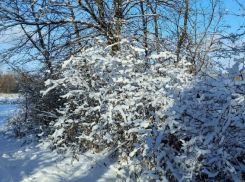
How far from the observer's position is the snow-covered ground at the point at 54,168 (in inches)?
135

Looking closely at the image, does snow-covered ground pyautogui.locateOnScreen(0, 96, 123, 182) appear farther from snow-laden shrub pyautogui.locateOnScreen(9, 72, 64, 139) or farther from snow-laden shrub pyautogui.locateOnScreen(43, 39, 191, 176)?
snow-laden shrub pyautogui.locateOnScreen(9, 72, 64, 139)

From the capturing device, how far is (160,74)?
3.91m

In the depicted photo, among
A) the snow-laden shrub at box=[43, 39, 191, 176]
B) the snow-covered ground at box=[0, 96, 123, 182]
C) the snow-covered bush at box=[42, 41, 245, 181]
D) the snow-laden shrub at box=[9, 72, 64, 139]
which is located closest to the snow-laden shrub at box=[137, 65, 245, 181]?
the snow-covered bush at box=[42, 41, 245, 181]

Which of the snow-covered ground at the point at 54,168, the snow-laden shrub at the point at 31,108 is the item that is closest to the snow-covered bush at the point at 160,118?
the snow-covered ground at the point at 54,168

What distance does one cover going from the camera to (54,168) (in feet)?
12.7

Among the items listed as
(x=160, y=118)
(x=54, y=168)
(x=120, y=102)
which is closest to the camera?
(x=160, y=118)

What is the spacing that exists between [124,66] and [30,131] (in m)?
4.71

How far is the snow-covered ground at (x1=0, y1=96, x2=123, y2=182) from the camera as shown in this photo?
11.2 ft

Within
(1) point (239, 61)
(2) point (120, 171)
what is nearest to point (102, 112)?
(2) point (120, 171)

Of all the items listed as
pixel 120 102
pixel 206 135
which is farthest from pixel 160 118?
pixel 120 102

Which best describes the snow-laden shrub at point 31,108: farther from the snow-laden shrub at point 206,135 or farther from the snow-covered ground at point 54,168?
the snow-laden shrub at point 206,135

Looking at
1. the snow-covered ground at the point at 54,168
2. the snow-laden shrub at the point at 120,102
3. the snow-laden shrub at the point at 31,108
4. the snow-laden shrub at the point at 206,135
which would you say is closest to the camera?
the snow-laden shrub at the point at 206,135

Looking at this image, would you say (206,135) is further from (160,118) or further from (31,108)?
(31,108)

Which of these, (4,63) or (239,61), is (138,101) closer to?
(239,61)
